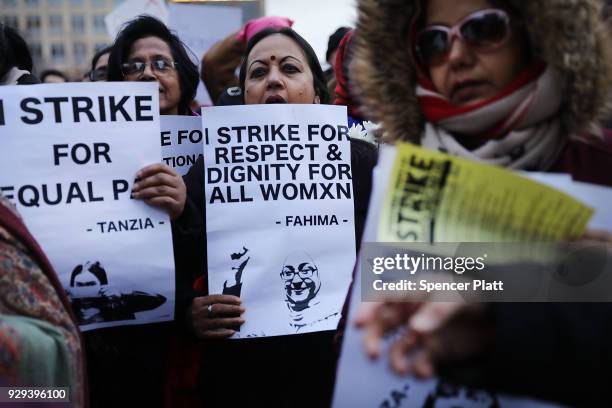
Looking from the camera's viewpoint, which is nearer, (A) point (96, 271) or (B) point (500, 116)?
(B) point (500, 116)

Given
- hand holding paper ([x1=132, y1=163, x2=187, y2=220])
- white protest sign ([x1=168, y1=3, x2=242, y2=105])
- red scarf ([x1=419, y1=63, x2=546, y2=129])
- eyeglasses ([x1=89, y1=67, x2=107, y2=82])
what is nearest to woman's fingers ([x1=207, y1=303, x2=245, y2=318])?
hand holding paper ([x1=132, y1=163, x2=187, y2=220])

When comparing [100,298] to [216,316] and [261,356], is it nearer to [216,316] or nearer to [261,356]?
[216,316]

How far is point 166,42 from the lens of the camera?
3459mm

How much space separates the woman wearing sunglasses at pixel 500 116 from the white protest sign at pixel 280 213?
2.93 ft

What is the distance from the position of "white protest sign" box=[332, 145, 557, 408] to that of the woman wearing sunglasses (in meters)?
0.06

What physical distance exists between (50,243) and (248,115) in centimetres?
86

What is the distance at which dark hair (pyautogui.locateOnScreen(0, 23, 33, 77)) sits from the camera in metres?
2.87

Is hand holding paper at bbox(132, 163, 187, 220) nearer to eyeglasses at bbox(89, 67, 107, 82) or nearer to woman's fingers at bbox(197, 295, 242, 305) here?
woman's fingers at bbox(197, 295, 242, 305)

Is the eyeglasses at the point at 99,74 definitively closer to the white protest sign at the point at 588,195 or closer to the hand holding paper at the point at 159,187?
the hand holding paper at the point at 159,187

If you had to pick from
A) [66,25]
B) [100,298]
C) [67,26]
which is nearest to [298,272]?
[100,298]

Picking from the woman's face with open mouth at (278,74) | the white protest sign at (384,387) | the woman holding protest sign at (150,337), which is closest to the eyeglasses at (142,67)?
the woman's face with open mouth at (278,74)

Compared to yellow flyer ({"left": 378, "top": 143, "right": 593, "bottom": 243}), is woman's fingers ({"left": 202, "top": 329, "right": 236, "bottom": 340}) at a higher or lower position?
lower

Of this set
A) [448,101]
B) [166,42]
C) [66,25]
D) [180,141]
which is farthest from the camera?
[66,25]

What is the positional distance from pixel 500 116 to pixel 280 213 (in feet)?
4.02
